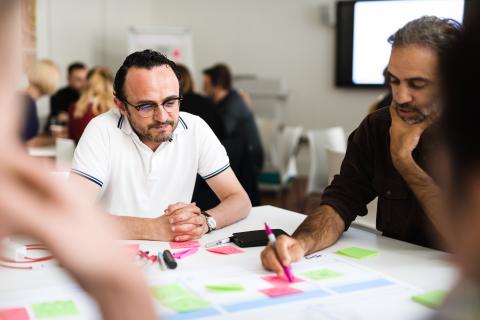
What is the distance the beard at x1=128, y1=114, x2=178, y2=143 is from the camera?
90.1 inches

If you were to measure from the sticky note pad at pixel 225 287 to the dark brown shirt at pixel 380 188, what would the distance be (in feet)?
2.24

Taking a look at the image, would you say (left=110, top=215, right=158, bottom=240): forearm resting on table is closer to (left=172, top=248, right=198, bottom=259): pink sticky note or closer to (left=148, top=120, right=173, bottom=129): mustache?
(left=172, top=248, right=198, bottom=259): pink sticky note

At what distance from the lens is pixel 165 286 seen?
1.44 m

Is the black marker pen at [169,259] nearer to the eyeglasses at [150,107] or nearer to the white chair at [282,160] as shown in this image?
the eyeglasses at [150,107]

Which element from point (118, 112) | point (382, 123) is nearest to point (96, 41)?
point (118, 112)

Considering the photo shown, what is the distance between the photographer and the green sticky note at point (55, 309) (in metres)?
1.25

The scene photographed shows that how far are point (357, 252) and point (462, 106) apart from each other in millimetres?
1406

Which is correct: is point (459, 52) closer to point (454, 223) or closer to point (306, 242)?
point (454, 223)

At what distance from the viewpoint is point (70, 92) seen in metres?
7.37

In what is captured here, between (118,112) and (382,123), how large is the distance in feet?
3.54

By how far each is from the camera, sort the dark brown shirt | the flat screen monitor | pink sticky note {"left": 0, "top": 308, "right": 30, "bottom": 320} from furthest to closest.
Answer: the flat screen monitor < the dark brown shirt < pink sticky note {"left": 0, "top": 308, "right": 30, "bottom": 320}

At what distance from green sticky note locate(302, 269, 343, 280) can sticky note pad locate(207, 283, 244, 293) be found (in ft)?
0.69

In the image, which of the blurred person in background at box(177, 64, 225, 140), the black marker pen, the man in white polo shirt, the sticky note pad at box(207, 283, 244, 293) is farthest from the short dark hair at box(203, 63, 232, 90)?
the sticky note pad at box(207, 283, 244, 293)

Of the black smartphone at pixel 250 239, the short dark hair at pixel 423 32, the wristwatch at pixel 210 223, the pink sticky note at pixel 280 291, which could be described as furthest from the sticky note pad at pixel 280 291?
the short dark hair at pixel 423 32
